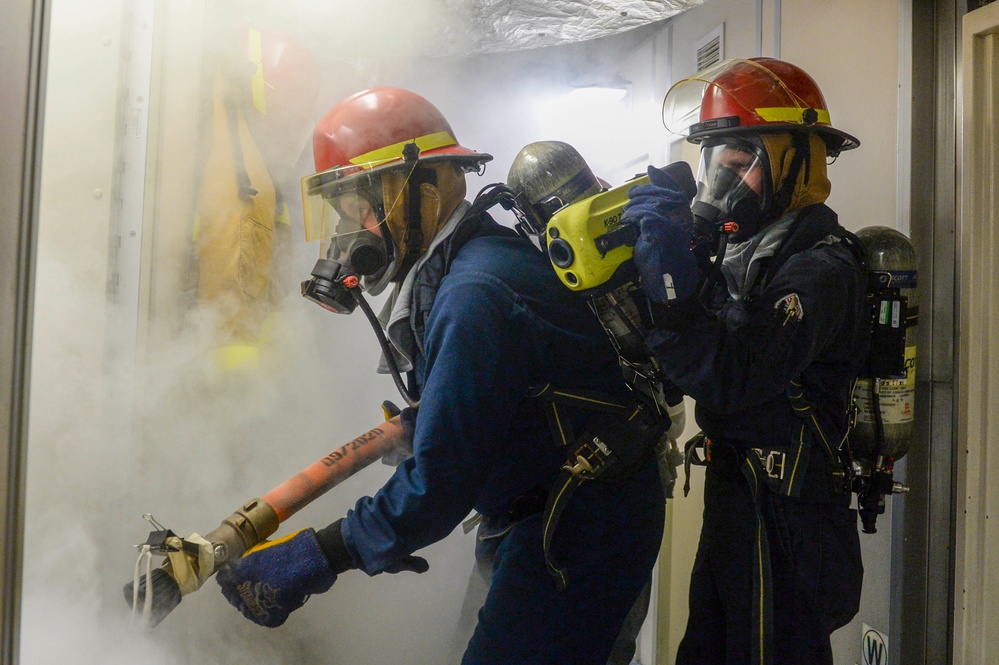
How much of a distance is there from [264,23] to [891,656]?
7.79 ft

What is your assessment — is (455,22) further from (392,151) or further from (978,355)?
(978,355)

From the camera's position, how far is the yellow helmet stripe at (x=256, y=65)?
1.92 m

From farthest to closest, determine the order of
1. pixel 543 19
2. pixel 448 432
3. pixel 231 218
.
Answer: pixel 543 19 → pixel 231 218 → pixel 448 432

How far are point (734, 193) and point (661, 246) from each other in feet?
1.43

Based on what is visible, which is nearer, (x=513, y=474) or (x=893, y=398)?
(x=513, y=474)

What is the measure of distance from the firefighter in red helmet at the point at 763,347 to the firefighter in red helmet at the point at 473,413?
7.8 inches

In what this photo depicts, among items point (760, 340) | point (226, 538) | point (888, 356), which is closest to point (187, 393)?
point (226, 538)

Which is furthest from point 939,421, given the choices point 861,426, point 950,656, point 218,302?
point 218,302

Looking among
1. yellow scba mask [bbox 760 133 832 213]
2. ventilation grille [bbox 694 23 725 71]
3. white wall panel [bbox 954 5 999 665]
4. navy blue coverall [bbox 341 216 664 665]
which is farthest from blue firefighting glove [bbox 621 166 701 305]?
ventilation grille [bbox 694 23 725 71]

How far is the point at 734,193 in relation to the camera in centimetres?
169

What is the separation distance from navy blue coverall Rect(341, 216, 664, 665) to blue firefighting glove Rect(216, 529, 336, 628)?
0.07 metres

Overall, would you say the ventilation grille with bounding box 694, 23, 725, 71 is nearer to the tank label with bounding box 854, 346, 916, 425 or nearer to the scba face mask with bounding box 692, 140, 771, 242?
the scba face mask with bounding box 692, 140, 771, 242

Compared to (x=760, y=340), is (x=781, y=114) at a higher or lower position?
higher

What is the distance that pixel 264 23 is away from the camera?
194 cm
